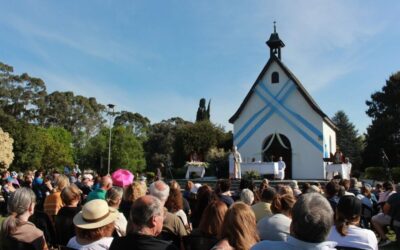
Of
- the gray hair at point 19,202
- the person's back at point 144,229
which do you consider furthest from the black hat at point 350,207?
the gray hair at point 19,202

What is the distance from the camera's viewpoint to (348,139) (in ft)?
191

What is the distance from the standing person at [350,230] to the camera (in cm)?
437

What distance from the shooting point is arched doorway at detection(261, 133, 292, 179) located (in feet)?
97.0

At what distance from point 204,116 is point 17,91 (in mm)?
26666

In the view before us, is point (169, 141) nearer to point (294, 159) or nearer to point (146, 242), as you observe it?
point (294, 159)

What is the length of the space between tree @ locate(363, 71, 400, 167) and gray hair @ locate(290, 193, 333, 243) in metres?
42.2

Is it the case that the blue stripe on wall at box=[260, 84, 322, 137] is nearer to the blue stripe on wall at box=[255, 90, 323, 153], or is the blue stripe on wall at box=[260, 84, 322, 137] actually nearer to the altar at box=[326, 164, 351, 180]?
the blue stripe on wall at box=[255, 90, 323, 153]

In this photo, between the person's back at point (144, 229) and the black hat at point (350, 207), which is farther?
the black hat at point (350, 207)

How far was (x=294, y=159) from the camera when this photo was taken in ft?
96.0

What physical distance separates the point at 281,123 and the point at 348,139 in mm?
31805

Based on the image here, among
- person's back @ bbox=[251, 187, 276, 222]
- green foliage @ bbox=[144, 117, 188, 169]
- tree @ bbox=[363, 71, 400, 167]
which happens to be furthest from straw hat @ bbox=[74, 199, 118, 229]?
green foliage @ bbox=[144, 117, 188, 169]

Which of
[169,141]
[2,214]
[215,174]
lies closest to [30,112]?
[169,141]

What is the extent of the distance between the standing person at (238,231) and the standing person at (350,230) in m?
1.47

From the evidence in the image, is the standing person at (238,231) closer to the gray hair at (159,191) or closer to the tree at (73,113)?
the gray hair at (159,191)
